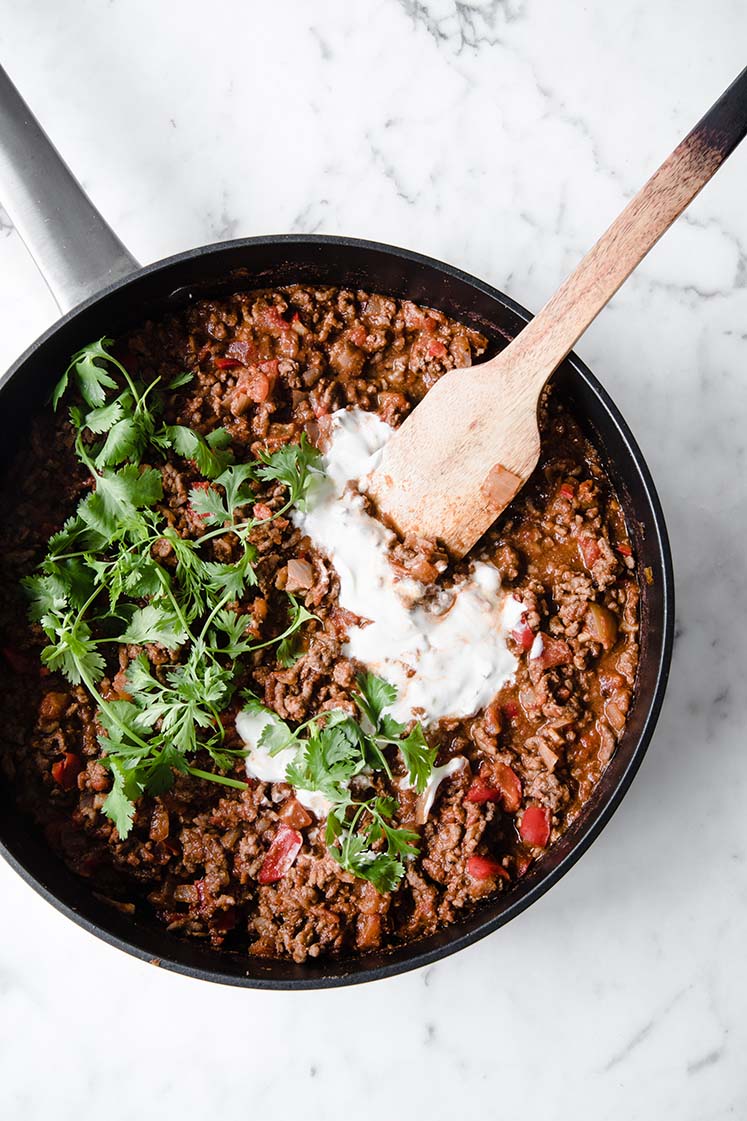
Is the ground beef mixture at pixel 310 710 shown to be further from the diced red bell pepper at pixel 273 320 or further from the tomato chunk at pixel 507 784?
the diced red bell pepper at pixel 273 320

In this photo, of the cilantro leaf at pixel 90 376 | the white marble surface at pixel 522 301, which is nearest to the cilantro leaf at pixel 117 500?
the cilantro leaf at pixel 90 376

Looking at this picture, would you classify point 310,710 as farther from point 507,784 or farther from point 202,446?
point 202,446

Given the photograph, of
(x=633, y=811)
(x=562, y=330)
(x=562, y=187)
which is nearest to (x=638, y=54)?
(x=562, y=187)

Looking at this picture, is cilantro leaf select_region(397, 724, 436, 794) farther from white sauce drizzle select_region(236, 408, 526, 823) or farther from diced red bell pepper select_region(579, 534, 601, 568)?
diced red bell pepper select_region(579, 534, 601, 568)

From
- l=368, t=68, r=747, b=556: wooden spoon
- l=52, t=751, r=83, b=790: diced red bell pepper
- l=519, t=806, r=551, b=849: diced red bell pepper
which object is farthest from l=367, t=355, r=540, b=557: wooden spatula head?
l=52, t=751, r=83, b=790: diced red bell pepper

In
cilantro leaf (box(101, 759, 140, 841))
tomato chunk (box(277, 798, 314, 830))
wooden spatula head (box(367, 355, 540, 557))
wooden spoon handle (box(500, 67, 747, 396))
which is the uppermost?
wooden spoon handle (box(500, 67, 747, 396))

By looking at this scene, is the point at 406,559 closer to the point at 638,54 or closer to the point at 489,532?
the point at 489,532
